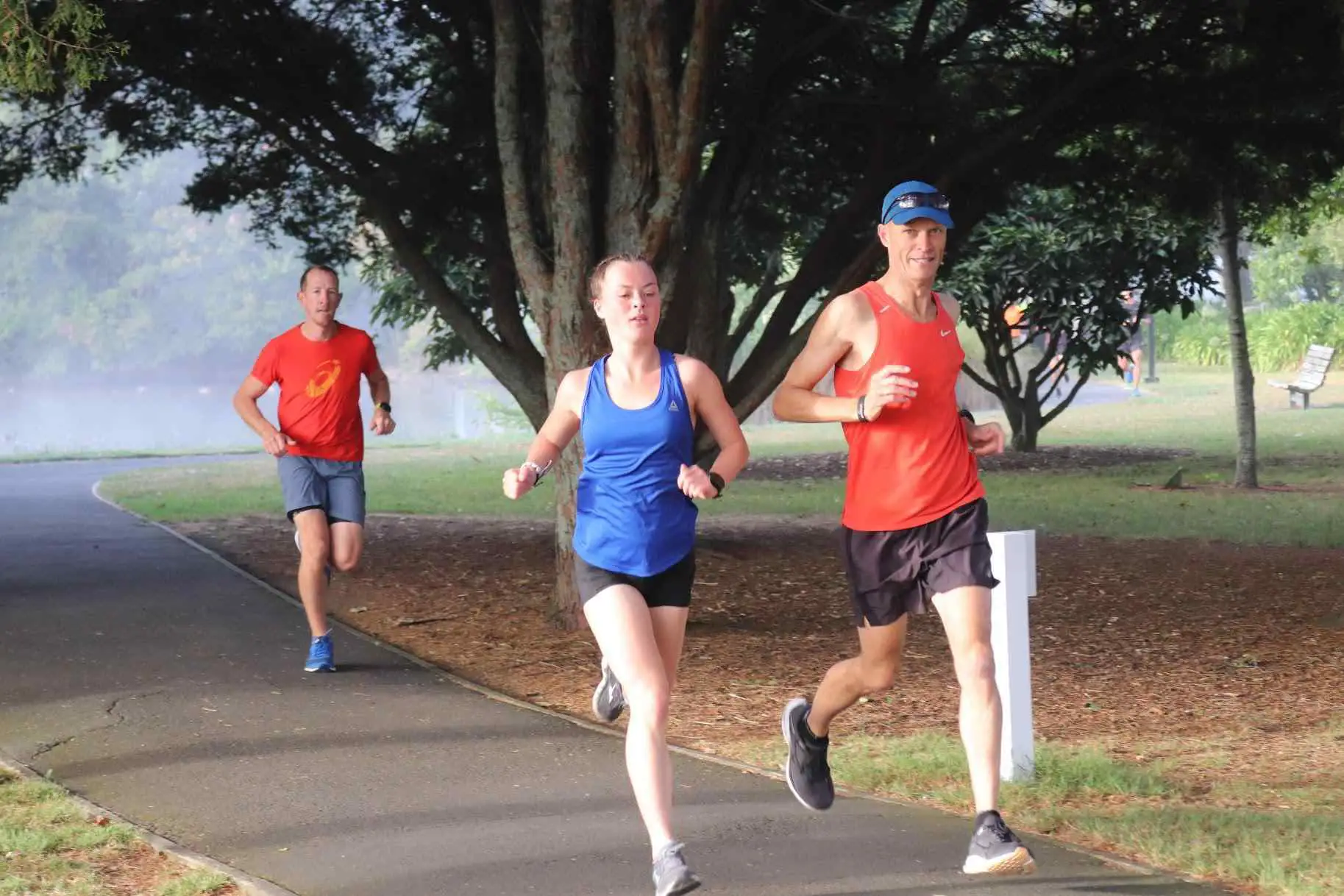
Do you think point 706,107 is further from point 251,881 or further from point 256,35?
point 251,881

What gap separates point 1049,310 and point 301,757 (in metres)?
22.2

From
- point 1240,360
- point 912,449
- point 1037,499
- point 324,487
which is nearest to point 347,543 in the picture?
point 324,487

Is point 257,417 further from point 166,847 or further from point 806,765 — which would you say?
point 806,765

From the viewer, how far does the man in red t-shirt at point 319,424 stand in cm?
890

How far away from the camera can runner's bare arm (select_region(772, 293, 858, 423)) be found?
5.50 metres

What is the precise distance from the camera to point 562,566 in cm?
1097

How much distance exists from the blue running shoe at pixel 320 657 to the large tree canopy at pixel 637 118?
1.99 metres

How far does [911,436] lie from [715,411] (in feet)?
2.01

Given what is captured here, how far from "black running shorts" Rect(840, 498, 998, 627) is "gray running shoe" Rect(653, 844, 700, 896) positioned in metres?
1.17

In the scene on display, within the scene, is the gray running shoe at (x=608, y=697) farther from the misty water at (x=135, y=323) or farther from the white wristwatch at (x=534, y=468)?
the misty water at (x=135, y=323)

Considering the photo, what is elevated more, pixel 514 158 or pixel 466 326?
pixel 514 158

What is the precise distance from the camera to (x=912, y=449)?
548 cm

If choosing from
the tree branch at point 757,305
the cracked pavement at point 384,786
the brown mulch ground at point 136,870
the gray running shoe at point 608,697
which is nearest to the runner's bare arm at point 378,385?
the cracked pavement at point 384,786

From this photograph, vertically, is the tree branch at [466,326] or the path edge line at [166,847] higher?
the tree branch at [466,326]
